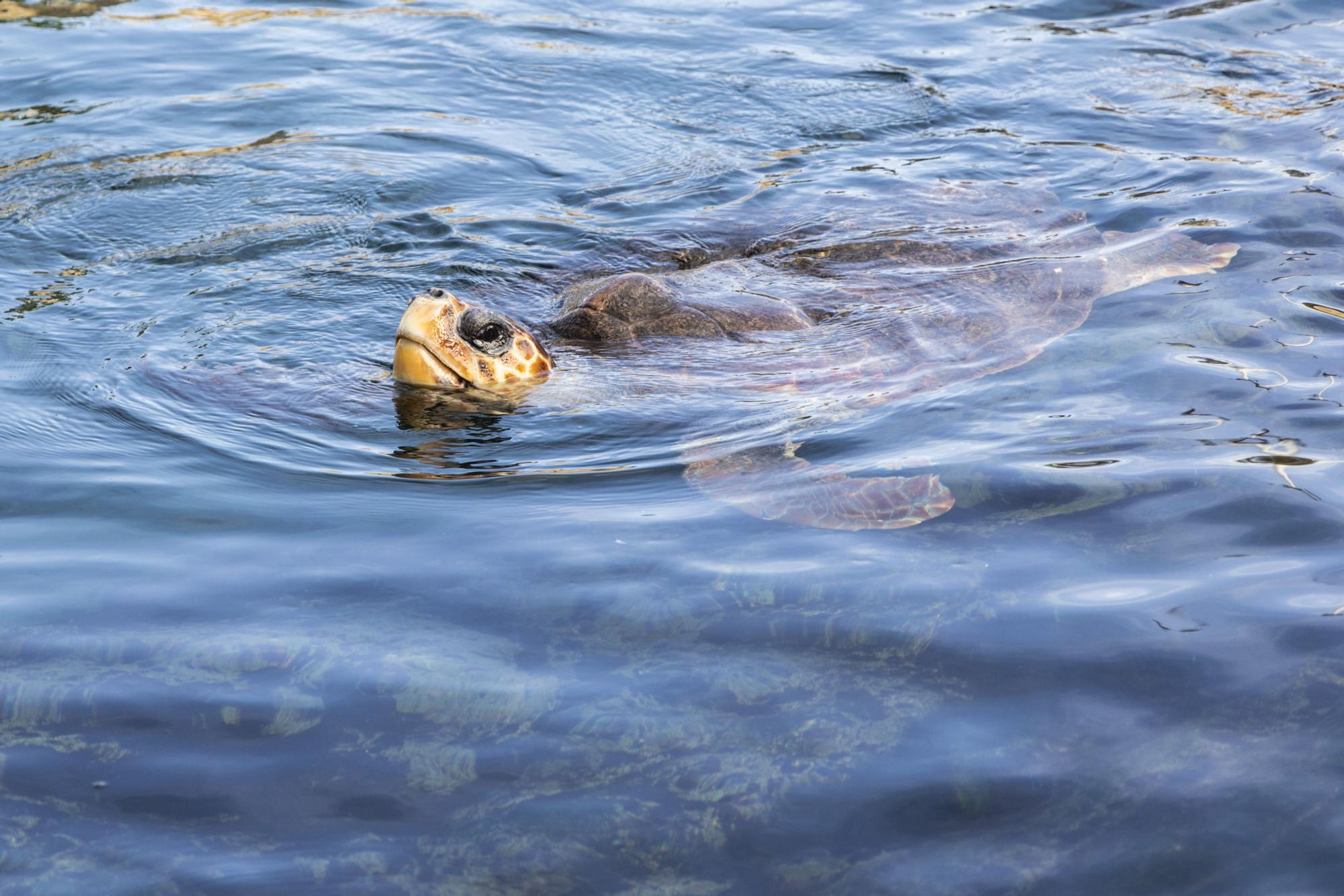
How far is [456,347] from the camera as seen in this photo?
4938 millimetres

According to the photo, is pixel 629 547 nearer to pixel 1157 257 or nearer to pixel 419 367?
pixel 419 367

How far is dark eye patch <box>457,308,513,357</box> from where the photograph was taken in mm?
4938

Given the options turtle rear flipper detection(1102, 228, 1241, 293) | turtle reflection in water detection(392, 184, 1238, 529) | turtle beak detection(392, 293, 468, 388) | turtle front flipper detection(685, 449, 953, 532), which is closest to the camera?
turtle front flipper detection(685, 449, 953, 532)

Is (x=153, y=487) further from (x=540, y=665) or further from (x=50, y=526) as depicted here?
(x=540, y=665)

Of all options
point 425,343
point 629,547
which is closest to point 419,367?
point 425,343

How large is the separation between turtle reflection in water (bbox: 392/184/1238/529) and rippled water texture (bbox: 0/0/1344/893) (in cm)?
8

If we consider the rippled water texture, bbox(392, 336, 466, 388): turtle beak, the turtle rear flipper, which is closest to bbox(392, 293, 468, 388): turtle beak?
bbox(392, 336, 466, 388): turtle beak

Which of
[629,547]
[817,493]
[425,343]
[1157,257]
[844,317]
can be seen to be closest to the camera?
[629,547]

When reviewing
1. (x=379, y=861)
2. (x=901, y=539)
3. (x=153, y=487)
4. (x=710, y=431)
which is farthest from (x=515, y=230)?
(x=379, y=861)

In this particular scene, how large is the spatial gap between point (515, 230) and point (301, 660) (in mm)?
4364

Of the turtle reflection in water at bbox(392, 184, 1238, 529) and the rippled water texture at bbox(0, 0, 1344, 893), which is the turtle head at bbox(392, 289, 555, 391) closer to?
the turtle reflection in water at bbox(392, 184, 1238, 529)

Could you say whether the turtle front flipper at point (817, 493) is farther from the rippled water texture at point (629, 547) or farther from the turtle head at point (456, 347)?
the turtle head at point (456, 347)

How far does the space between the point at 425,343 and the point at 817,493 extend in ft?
5.73

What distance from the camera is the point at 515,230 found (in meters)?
7.07
